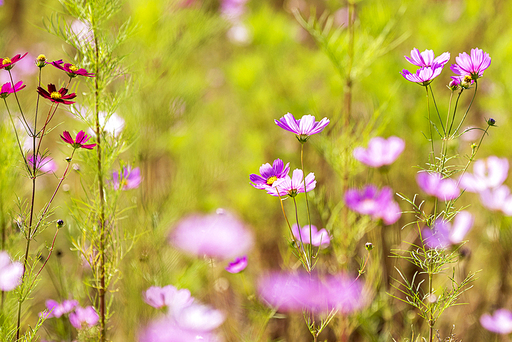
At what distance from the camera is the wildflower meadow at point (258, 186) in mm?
460

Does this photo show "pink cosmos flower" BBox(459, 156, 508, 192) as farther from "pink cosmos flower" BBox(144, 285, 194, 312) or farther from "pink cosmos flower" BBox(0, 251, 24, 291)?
"pink cosmos flower" BBox(0, 251, 24, 291)

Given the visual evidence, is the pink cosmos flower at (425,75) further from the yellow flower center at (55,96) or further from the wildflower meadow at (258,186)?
the yellow flower center at (55,96)

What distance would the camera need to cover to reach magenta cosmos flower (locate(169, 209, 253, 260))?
873mm

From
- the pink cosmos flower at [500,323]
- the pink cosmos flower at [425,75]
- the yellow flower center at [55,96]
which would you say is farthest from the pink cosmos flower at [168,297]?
the pink cosmos flower at [500,323]

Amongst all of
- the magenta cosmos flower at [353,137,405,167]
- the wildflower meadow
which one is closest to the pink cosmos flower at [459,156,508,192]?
the wildflower meadow

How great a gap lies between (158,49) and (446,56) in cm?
80

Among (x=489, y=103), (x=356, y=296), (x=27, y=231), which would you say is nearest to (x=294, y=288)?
(x=356, y=296)

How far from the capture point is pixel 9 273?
17.8 inches

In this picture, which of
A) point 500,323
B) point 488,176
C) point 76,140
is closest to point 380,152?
point 488,176

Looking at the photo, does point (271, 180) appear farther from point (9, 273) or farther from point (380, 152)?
point (380, 152)

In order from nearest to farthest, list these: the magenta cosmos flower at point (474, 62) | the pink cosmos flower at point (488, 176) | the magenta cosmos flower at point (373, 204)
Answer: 1. the magenta cosmos flower at point (474, 62)
2. the magenta cosmos flower at point (373, 204)
3. the pink cosmos flower at point (488, 176)

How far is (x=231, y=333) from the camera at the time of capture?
86 centimetres

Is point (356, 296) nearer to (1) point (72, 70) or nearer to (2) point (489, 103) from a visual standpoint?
(1) point (72, 70)

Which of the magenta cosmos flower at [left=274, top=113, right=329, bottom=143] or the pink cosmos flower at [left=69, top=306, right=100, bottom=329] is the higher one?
the magenta cosmos flower at [left=274, top=113, right=329, bottom=143]
